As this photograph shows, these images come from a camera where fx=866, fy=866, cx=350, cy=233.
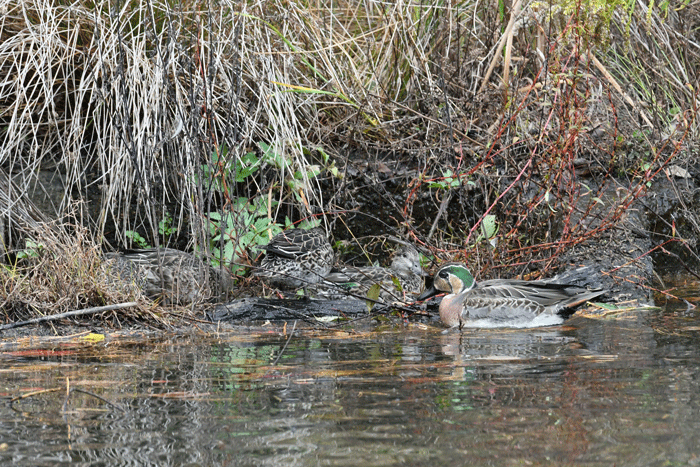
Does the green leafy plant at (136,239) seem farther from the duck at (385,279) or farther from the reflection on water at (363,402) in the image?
the reflection on water at (363,402)

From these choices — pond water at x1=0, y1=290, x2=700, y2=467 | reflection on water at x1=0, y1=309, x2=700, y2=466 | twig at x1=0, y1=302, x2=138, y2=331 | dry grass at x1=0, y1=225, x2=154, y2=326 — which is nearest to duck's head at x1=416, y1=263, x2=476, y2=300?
pond water at x1=0, y1=290, x2=700, y2=467

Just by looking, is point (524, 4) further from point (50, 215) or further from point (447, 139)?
point (50, 215)

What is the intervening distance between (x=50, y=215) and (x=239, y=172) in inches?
69.8

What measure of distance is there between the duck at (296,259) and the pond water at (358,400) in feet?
5.02

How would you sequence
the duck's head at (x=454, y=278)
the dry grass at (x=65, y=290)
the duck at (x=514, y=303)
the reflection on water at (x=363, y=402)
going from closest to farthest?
the reflection on water at (x=363, y=402)
the dry grass at (x=65, y=290)
the duck at (x=514, y=303)
the duck's head at (x=454, y=278)

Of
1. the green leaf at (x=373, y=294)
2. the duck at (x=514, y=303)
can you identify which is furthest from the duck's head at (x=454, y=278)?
the green leaf at (x=373, y=294)

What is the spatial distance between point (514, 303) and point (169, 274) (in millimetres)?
2641

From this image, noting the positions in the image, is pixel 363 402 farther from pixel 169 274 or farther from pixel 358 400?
pixel 169 274

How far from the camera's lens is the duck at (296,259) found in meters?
7.23

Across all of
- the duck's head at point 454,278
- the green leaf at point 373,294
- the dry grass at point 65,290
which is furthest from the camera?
the duck's head at point 454,278

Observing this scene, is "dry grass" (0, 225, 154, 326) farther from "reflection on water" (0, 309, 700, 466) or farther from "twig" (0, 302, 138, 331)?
"reflection on water" (0, 309, 700, 466)

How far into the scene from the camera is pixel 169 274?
22.0ft

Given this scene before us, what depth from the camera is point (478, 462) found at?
295 centimetres

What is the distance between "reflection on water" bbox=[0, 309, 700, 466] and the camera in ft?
10.1
